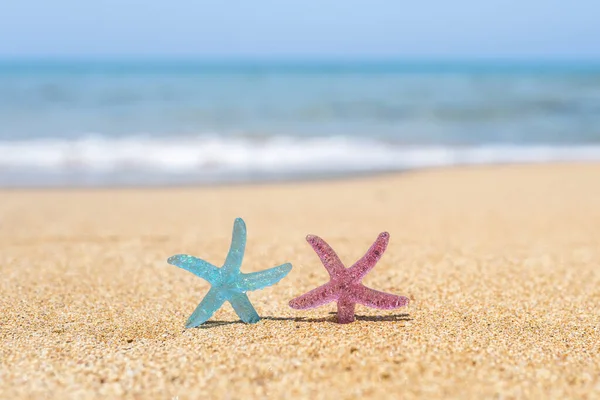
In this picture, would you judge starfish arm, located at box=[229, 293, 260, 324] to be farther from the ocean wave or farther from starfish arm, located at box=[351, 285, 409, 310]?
the ocean wave

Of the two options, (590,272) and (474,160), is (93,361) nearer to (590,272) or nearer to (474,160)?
(590,272)

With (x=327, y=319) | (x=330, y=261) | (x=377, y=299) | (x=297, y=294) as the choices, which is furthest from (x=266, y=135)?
(x=377, y=299)

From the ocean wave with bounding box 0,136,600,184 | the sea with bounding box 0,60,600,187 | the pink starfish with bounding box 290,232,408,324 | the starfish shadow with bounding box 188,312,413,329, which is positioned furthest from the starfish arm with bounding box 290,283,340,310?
the ocean wave with bounding box 0,136,600,184

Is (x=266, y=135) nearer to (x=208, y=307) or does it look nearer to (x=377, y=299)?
(x=208, y=307)

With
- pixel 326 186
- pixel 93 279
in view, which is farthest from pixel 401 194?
pixel 93 279

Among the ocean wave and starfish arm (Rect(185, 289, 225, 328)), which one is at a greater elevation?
the ocean wave

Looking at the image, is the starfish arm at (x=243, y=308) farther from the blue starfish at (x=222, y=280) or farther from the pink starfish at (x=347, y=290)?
the pink starfish at (x=347, y=290)
